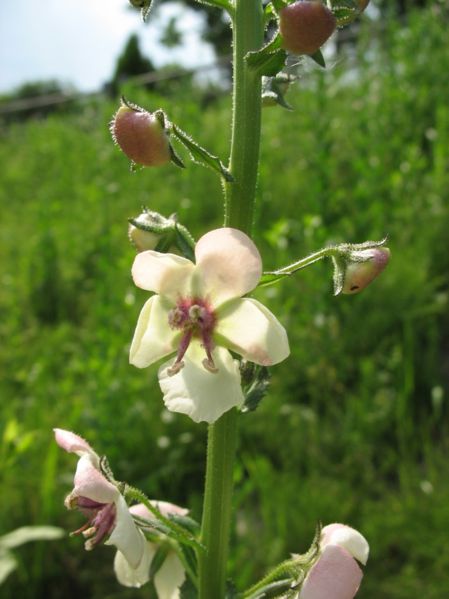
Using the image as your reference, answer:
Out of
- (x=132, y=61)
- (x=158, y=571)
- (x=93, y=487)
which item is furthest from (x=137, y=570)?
(x=132, y=61)

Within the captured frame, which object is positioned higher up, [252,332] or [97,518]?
[252,332]

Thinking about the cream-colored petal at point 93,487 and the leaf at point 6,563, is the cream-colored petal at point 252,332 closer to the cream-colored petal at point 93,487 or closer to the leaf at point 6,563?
the cream-colored petal at point 93,487

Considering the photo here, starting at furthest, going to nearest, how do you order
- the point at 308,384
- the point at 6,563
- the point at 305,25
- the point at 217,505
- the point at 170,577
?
the point at 308,384, the point at 6,563, the point at 170,577, the point at 217,505, the point at 305,25

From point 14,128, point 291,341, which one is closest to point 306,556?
point 291,341

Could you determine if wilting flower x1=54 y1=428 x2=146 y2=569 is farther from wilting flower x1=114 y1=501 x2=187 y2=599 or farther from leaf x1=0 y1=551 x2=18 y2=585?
leaf x1=0 y1=551 x2=18 y2=585

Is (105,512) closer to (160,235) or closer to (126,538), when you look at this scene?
(126,538)

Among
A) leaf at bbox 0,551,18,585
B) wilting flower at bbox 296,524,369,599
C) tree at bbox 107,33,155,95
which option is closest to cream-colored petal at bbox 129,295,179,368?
wilting flower at bbox 296,524,369,599
